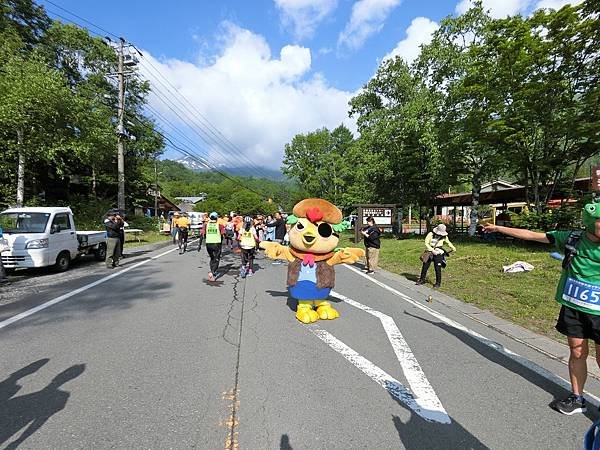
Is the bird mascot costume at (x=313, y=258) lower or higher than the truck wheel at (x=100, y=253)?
higher

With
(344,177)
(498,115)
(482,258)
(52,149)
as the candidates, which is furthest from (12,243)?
(344,177)

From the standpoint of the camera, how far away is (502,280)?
9.42m

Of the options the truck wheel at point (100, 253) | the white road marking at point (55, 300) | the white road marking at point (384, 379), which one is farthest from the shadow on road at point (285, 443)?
the truck wheel at point (100, 253)

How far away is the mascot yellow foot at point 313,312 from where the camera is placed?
566 cm

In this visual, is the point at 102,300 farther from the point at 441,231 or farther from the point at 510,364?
the point at 441,231

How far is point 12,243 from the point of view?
9.36 m

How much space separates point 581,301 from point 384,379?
1.93 m

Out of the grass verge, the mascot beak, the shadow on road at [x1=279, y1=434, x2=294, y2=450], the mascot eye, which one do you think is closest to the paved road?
the shadow on road at [x1=279, y1=434, x2=294, y2=450]

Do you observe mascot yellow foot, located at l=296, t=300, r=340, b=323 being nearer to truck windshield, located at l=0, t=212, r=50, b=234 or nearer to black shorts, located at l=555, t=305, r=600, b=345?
black shorts, located at l=555, t=305, r=600, b=345

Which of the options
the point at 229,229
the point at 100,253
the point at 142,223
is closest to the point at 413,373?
the point at 100,253

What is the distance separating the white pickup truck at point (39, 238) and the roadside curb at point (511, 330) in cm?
986

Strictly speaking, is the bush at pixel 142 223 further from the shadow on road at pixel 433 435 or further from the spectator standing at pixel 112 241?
the shadow on road at pixel 433 435

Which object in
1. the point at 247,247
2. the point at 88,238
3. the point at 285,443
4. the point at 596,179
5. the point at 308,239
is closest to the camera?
the point at 285,443

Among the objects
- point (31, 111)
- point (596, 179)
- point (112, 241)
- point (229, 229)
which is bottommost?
point (112, 241)
